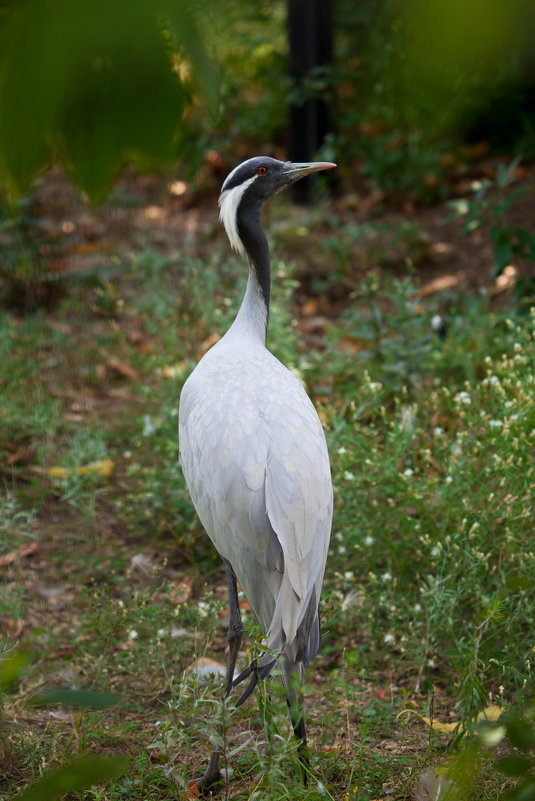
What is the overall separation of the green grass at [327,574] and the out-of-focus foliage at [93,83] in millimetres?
1435

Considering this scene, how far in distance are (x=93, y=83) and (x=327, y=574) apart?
2.73 m

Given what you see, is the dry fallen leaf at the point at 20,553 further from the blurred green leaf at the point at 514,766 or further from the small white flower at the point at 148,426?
the blurred green leaf at the point at 514,766

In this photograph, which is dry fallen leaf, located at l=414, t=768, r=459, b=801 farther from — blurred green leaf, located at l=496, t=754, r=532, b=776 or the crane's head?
the crane's head

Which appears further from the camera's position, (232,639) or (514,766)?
(232,639)

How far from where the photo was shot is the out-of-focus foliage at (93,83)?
71cm

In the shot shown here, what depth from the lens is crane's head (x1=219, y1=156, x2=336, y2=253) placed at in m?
2.96

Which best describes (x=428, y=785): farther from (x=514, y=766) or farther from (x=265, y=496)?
(x=514, y=766)

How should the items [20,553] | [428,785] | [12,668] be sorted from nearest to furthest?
[12,668]
[428,785]
[20,553]

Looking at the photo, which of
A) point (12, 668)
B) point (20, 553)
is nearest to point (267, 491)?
point (12, 668)

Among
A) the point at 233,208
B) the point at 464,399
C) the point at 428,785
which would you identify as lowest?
the point at 428,785

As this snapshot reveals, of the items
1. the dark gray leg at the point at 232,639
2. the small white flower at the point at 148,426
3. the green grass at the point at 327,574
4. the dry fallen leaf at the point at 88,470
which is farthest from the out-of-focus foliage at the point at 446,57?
the small white flower at the point at 148,426

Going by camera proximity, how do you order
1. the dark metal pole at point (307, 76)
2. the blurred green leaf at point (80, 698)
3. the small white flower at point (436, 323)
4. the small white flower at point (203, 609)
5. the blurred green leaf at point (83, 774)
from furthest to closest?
the dark metal pole at point (307, 76) → the small white flower at point (436, 323) → the small white flower at point (203, 609) → the blurred green leaf at point (80, 698) → the blurred green leaf at point (83, 774)

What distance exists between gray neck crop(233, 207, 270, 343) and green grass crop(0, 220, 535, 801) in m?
0.55

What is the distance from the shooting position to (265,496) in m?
2.25
